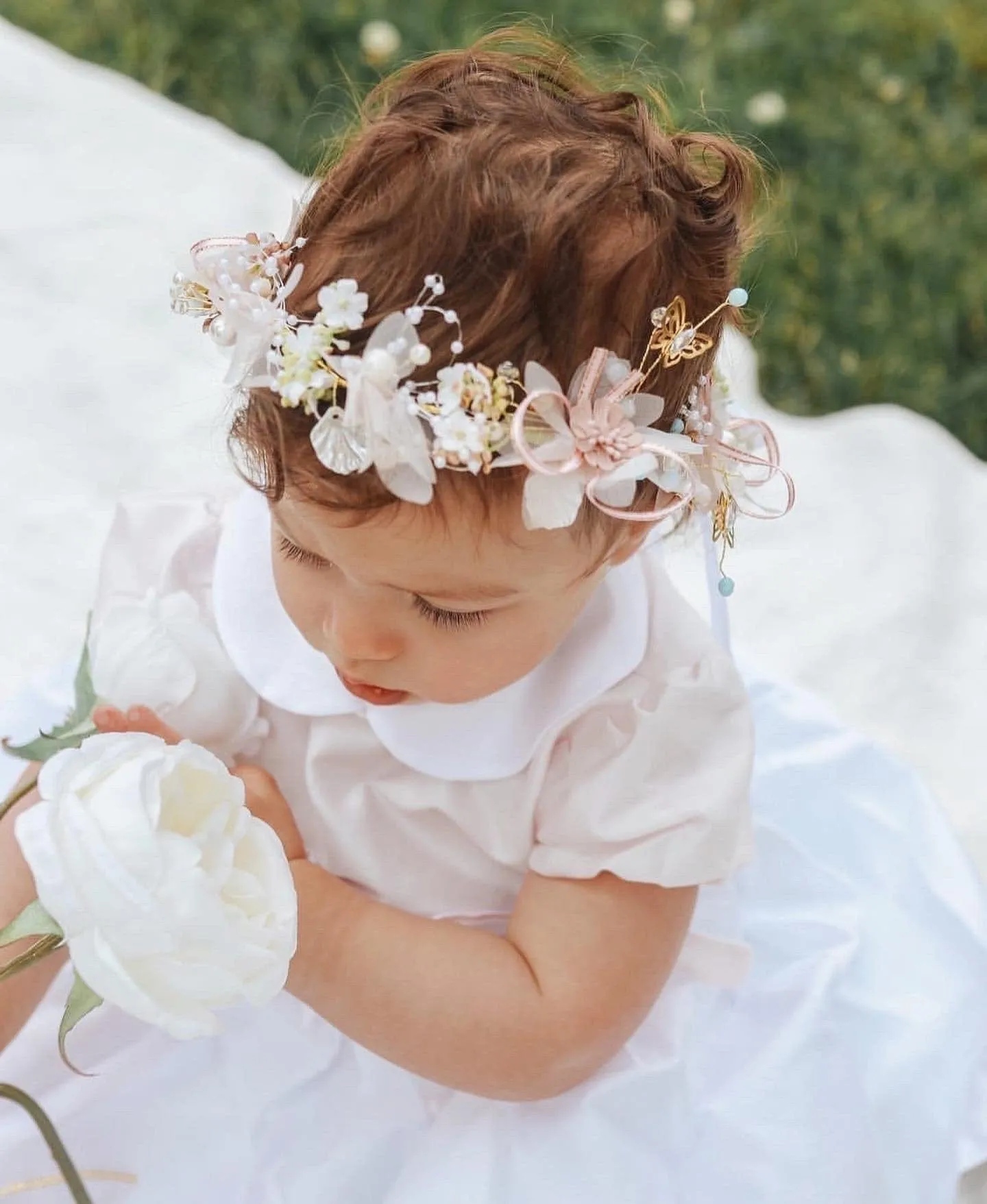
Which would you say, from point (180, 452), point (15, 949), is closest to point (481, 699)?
point (15, 949)

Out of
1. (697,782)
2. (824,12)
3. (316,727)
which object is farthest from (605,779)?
(824,12)

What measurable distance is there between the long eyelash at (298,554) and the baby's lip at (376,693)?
0.09 m

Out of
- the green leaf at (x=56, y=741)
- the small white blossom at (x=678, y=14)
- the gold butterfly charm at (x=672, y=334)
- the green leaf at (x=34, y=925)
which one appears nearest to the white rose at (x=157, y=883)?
the green leaf at (x=34, y=925)

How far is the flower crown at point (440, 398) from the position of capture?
2.65 feet

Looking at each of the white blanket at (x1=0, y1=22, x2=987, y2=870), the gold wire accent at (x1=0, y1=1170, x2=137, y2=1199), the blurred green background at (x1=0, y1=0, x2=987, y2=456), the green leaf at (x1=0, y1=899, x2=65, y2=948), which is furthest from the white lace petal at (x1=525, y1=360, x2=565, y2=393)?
the blurred green background at (x1=0, y1=0, x2=987, y2=456)

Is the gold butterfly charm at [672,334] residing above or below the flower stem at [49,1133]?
above

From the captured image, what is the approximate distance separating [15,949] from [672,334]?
2.13ft

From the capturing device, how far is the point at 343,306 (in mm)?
824

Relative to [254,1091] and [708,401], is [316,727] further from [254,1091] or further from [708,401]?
[708,401]

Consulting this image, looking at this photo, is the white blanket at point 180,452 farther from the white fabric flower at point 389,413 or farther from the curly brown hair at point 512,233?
the white fabric flower at point 389,413

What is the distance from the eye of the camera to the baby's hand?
3.17ft

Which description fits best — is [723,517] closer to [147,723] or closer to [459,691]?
[459,691]

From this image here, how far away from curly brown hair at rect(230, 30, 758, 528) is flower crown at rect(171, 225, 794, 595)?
15 mm

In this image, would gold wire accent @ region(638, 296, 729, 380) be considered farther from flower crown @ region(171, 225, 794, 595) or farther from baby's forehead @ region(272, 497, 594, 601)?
baby's forehead @ region(272, 497, 594, 601)
